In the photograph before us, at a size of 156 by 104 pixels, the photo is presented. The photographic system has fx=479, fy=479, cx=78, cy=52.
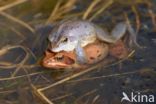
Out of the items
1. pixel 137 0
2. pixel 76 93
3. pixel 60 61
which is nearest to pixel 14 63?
pixel 60 61

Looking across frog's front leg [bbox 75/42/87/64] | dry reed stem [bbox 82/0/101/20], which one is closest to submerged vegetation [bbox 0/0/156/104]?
dry reed stem [bbox 82/0/101/20]

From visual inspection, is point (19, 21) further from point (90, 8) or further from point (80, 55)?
point (80, 55)

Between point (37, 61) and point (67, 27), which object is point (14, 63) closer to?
point (37, 61)

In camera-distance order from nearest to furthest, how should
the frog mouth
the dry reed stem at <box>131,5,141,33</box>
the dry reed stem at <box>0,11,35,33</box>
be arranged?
the frog mouth, the dry reed stem at <box>131,5,141,33</box>, the dry reed stem at <box>0,11,35,33</box>

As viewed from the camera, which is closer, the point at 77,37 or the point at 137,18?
the point at 77,37

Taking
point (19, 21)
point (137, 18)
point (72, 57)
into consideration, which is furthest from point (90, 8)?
point (72, 57)

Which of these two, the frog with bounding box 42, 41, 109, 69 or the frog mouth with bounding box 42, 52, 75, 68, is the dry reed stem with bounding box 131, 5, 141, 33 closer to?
the frog with bounding box 42, 41, 109, 69
